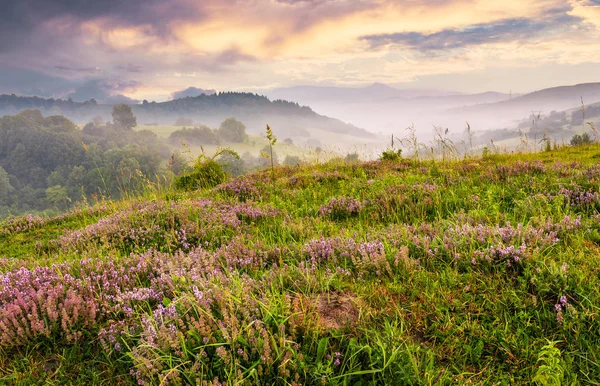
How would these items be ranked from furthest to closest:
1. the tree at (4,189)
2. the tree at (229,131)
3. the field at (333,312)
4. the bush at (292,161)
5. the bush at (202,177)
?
the tree at (229,131)
the tree at (4,189)
the bush at (292,161)
the bush at (202,177)
the field at (333,312)

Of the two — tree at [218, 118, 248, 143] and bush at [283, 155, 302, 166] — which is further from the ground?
tree at [218, 118, 248, 143]

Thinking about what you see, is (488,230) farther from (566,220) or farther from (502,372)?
(502,372)

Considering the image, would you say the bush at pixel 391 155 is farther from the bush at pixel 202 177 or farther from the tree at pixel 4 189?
the tree at pixel 4 189

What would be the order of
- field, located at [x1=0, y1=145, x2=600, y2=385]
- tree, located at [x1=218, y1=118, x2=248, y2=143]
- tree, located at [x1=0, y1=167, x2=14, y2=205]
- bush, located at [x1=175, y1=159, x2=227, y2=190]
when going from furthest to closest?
tree, located at [x1=218, y1=118, x2=248, y2=143] → tree, located at [x1=0, y1=167, x2=14, y2=205] → bush, located at [x1=175, y1=159, x2=227, y2=190] → field, located at [x1=0, y1=145, x2=600, y2=385]

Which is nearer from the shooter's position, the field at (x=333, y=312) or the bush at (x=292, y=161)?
the field at (x=333, y=312)

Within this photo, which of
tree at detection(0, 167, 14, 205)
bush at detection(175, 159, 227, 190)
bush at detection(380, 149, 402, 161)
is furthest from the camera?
tree at detection(0, 167, 14, 205)

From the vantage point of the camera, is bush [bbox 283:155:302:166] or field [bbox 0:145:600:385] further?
bush [bbox 283:155:302:166]

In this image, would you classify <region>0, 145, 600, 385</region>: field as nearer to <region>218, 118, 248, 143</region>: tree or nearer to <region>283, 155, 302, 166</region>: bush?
<region>283, 155, 302, 166</region>: bush

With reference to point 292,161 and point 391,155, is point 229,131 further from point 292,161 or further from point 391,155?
point 391,155

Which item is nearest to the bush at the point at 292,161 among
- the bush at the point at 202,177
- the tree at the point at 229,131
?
the bush at the point at 202,177

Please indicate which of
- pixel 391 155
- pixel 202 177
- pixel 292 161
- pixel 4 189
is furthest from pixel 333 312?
pixel 4 189

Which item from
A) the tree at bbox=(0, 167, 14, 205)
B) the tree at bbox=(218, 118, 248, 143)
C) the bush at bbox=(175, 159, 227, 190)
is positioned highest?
the tree at bbox=(218, 118, 248, 143)

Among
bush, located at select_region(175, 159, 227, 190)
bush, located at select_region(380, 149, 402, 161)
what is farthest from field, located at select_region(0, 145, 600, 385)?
bush, located at select_region(380, 149, 402, 161)

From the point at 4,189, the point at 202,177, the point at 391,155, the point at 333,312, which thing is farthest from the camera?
the point at 4,189
